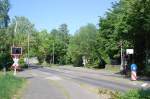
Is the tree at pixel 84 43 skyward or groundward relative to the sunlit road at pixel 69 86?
skyward

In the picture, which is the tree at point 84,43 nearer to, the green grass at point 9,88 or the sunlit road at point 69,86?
→ the sunlit road at point 69,86

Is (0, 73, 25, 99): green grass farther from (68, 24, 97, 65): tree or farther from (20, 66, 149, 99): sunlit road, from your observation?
(68, 24, 97, 65): tree

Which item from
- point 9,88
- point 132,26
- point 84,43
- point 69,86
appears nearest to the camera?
point 9,88

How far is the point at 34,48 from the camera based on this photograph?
14225 centimetres

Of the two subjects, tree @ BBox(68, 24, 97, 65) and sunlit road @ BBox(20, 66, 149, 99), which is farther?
tree @ BBox(68, 24, 97, 65)

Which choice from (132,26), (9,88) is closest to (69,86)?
(9,88)

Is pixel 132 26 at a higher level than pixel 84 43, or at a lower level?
lower

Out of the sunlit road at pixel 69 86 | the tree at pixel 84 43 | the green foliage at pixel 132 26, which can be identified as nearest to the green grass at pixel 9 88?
the sunlit road at pixel 69 86

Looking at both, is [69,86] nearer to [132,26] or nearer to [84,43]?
[132,26]

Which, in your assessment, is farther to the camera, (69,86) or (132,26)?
(132,26)

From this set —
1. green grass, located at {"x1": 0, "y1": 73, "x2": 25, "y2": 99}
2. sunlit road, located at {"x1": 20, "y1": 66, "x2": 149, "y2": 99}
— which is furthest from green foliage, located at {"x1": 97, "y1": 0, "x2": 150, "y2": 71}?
green grass, located at {"x1": 0, "y1": 73, "x2": 25, "y2": 99}

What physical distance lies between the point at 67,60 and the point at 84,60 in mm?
30515

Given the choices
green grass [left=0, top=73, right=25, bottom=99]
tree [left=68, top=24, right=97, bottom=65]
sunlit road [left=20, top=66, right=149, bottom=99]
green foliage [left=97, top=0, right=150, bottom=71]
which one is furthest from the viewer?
tree [left=68, top=24, right=97, bottom=65]

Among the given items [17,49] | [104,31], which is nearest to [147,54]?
[104,31]
